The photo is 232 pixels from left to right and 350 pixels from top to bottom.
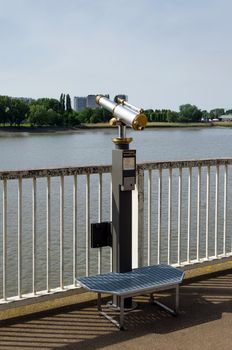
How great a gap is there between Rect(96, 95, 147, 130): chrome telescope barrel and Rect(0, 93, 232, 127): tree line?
7646 centimetres

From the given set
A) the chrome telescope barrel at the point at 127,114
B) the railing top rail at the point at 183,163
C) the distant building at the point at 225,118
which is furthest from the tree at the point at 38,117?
the chrome telescope barrel at the point at 127,114

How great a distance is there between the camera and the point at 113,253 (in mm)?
4141

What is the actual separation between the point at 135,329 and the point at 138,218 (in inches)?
40.6

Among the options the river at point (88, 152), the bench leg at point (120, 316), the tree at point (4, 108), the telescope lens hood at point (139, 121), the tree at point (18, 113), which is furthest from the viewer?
the tree at point (18, 113)

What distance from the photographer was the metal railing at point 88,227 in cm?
405

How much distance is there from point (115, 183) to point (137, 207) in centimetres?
43

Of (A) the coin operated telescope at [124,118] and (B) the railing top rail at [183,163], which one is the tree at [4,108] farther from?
(A) the coin operated telescope at [124,118]

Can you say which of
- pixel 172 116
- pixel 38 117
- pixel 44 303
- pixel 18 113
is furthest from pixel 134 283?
pixel 172 116

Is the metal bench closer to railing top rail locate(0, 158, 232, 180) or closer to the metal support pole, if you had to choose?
the metal support pole

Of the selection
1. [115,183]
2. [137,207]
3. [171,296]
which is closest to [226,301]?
[171,296]

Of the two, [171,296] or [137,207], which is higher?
[137,207]

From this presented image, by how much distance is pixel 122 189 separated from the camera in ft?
13.1

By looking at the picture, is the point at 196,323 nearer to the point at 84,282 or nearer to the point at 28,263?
the point at 84,282

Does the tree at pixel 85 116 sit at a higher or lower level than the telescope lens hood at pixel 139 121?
Result: higher
